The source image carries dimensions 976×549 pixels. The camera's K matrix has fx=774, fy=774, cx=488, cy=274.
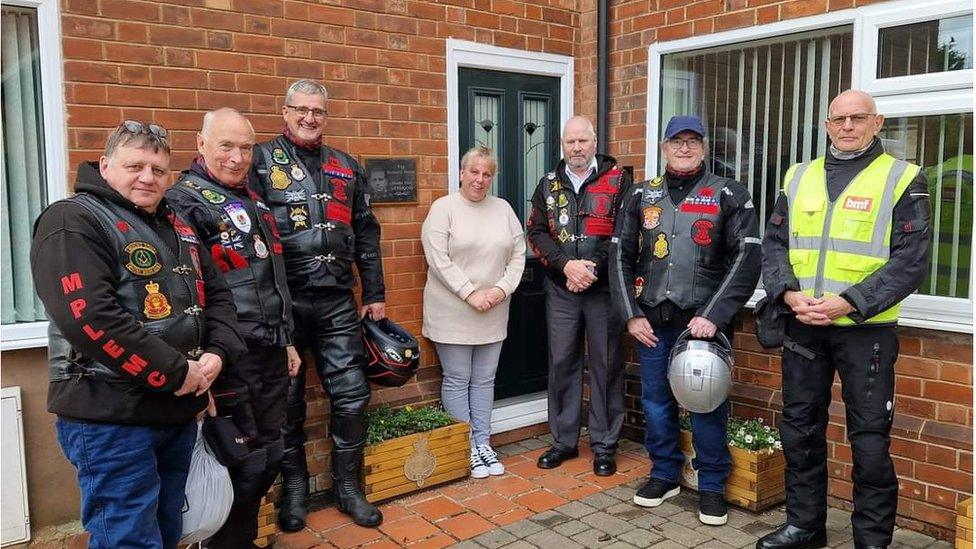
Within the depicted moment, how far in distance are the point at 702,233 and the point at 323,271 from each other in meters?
1.80

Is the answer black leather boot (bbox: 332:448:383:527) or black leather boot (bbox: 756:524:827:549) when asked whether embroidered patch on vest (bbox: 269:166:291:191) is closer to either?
black leather boot (bbox: 332:448:383:527)

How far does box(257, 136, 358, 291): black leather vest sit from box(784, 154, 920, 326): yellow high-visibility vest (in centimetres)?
203

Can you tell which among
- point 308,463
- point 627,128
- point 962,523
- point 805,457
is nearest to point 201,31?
point 308,463

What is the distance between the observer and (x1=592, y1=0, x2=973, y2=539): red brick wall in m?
3.51

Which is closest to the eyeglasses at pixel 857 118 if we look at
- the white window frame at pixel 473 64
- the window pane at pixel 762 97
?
the window pane at pixel 762 97

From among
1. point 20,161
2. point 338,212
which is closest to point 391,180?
point 338,212

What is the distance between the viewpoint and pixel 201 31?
3.56 meters

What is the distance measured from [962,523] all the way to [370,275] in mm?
2800

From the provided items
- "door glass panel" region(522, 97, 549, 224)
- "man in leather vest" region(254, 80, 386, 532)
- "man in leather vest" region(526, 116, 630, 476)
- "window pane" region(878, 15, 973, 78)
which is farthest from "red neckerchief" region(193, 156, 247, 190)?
"window pane" region(878, 15, 973, 78)

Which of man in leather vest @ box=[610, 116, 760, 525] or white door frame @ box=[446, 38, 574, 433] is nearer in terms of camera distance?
man in leather vest @ box=[610, 116, 760, 525]

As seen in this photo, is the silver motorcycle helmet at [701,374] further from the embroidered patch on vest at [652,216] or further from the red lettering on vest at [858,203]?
the red lettering on vest at [858,203]

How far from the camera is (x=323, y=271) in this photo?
11.6 feet

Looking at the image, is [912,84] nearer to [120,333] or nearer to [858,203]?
[858,203]

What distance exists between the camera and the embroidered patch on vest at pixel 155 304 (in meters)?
2.30
